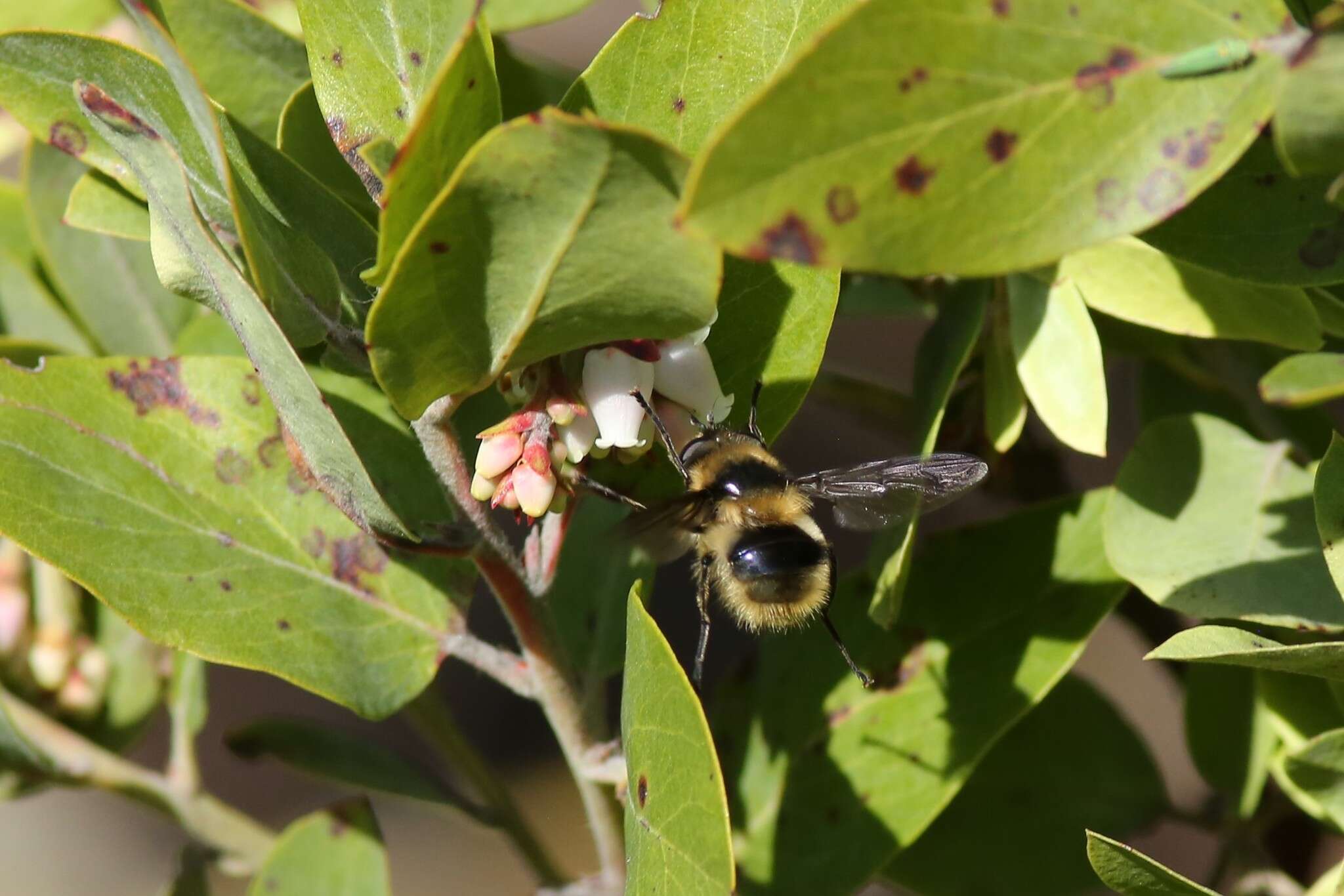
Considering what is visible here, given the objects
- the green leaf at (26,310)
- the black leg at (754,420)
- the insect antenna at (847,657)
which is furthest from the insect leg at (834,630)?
the green leaf at (26,310)

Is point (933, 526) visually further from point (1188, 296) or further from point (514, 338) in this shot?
point (514, 338)

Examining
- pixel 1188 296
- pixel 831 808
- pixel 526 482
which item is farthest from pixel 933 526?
pixel 526 482

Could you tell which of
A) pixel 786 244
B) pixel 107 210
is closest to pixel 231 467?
pixel 107 210

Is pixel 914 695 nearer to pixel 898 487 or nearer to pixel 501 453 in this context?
pixel 898 487

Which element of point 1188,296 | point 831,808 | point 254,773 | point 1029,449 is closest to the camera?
point 1188,296

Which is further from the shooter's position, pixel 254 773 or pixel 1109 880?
pixel 254 773

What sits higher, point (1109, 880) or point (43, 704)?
point (1109, 880)

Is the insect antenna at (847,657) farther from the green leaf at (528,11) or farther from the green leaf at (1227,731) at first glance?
the green leaf at (528,11)
